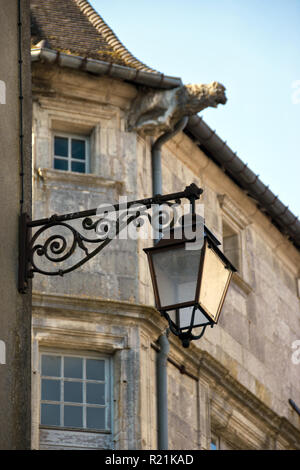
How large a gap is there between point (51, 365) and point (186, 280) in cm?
693

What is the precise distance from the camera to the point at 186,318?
30.9 ft

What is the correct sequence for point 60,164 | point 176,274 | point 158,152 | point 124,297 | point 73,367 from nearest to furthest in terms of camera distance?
point 176,274
point 73,367
point 124,297
point 60,164
point 158,152

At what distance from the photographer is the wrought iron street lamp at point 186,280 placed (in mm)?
9289

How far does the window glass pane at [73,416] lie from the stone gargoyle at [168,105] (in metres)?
3.63

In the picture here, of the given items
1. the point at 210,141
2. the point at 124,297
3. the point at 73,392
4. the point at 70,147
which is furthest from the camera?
the point at 210,141

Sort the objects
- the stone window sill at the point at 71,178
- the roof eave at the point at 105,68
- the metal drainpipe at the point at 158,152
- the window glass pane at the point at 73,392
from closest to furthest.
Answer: the window glass pane at the point at 73,392, the stone window sill at the point at 71,178, the roof eave at the point at 105,68, the metal drainpipe at the point at 158,152

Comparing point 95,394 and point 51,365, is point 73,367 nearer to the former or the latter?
point 51,365

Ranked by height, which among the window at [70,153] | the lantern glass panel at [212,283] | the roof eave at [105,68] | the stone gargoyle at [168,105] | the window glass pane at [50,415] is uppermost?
the roof eave at [105,68]

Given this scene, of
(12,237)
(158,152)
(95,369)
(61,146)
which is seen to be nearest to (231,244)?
(158,152)

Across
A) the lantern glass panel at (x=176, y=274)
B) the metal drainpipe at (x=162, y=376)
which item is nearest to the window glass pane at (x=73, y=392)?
the metal drainpipe at (x=162, y=376)

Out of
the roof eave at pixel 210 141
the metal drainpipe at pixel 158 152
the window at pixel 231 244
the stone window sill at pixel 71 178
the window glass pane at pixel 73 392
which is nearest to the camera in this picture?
the window glass pane at pixel 73 392

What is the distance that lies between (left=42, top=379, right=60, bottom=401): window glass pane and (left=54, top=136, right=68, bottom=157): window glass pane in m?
2.84

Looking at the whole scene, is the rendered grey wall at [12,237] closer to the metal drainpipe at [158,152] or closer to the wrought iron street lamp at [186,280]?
the wrought iron street lamp at [186,280]

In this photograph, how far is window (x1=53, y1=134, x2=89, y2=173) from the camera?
1714cm
